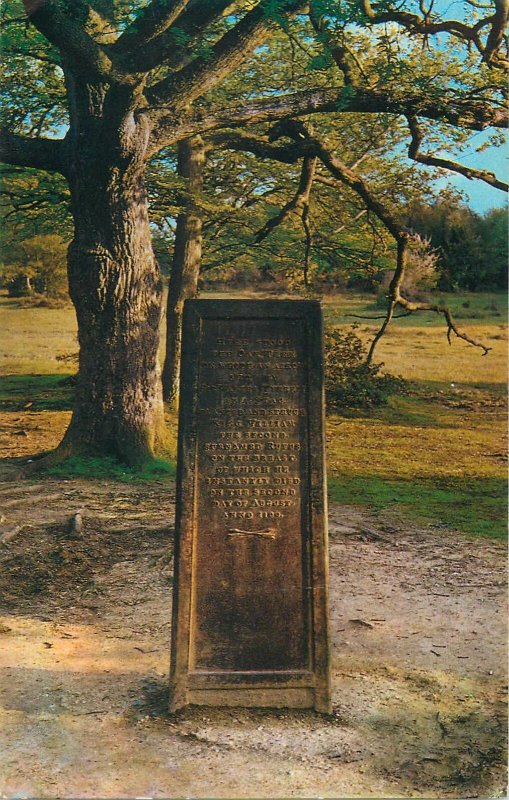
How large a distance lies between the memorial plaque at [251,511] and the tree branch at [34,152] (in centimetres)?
843

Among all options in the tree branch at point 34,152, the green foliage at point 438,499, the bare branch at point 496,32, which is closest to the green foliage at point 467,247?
the bare branch at point 496,32

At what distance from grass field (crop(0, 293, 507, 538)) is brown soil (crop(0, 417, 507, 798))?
8.90ft

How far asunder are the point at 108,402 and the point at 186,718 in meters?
7.91

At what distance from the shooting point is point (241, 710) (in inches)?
219

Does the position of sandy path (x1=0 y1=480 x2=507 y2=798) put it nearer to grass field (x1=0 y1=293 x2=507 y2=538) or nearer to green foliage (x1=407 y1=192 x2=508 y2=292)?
grass field (x1=0 y1=293 x2=507 y2=538)

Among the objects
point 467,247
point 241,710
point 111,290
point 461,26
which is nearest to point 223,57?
point 111,290

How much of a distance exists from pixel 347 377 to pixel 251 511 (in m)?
14.5

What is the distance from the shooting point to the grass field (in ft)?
41.9

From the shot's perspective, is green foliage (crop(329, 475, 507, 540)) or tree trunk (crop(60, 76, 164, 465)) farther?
tree trunk (crop(60, 76, 164, 465))

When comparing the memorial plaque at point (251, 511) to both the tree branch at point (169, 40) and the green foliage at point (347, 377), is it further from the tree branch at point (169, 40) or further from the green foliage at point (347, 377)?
the green foliage at point (347, 377)

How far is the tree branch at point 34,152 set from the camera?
1319cm

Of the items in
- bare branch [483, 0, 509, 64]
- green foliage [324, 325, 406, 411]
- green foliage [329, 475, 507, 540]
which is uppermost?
bare branch [483, 0, 509, 64]

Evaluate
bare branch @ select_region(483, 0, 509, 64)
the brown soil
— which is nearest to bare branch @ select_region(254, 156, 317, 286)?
bare branch @ select_region(483, 0, 509, 64)

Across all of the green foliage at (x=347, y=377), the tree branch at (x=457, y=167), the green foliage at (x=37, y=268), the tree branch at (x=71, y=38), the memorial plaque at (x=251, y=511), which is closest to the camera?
the memorial plaque at (x=251, y=511)
